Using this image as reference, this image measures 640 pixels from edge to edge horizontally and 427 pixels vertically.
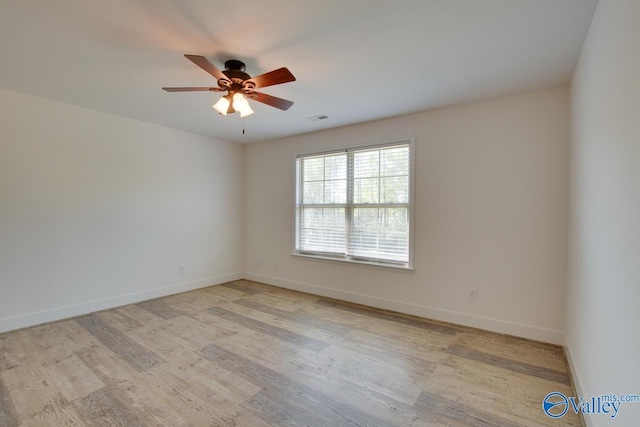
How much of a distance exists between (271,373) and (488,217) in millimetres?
2630

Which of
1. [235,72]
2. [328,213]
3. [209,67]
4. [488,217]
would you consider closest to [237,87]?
[235,72]

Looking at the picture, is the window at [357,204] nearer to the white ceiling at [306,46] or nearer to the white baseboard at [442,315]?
the white baseboard at [442,315]

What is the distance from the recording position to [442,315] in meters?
3.31

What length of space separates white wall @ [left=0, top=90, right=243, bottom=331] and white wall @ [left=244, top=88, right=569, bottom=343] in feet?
8.25

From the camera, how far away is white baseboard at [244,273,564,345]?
2.79 m

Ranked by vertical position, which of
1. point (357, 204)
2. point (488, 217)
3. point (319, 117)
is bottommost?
point (488, 217)

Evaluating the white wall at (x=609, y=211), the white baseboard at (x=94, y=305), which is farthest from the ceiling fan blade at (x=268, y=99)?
the white baseboard at (x=94, y=305)

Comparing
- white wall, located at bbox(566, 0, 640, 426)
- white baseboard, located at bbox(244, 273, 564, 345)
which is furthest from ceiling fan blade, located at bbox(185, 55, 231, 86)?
white baseboard, located at bbox(244, 273, 564, 345)

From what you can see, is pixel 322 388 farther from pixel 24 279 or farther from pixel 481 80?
pixel 24 279

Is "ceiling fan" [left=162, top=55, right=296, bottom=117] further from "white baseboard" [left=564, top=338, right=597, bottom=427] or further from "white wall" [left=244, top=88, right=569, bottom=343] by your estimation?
"white baseboard" [left=564, top=338, right=597, bottom=427]

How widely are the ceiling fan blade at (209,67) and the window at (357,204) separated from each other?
215cm

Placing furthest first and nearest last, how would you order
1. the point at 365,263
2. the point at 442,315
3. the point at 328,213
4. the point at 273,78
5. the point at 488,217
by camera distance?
the point at 328,213 → the point at 365,263 → the point at 442,315 → the point at 488,217 → the point at 273,78

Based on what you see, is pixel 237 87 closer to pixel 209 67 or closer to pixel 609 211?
pixel 209 67

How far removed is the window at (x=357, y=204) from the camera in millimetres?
3641
